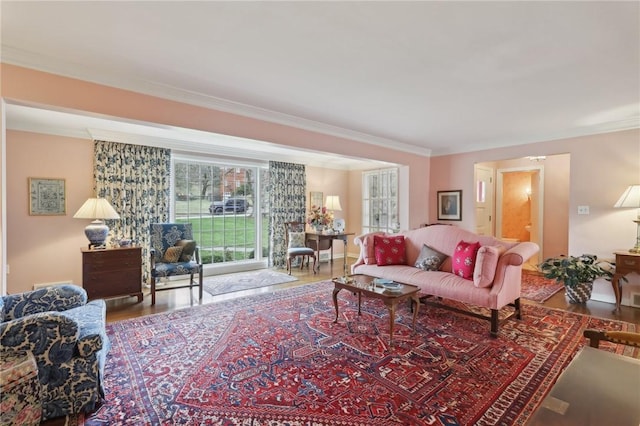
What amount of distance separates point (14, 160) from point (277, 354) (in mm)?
4427

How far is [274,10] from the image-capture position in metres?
1.82

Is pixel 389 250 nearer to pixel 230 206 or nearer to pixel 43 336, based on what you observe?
pixel 230 206

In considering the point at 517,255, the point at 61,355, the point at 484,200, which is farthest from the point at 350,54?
the point at 484,200

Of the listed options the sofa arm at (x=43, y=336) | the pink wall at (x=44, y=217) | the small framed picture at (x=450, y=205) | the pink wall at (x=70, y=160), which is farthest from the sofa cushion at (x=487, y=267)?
the pink wall at (x=44, y=217)

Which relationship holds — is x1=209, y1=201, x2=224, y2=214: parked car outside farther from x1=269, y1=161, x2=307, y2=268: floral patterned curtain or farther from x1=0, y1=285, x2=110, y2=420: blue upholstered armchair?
x1=0, y1=285, x2=110, y2=420: blue upholstered armchair

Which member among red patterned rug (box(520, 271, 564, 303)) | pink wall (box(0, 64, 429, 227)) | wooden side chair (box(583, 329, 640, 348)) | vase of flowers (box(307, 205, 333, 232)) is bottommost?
red patterned rug (box(520, 271, 564, 303))

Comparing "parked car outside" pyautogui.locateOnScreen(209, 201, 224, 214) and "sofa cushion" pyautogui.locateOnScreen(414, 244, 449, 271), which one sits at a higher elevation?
"parked car outside" pyautogui.locateOnScreen(209, 201, 224, 214)

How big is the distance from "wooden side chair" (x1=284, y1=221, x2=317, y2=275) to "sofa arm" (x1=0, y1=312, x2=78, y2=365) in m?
4.06

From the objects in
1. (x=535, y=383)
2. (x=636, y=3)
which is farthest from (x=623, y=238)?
(x=636, y=3)

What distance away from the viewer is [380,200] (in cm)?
711

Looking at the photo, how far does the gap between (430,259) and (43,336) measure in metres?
3.84

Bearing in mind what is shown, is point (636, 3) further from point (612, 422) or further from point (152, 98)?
point (152, 98)

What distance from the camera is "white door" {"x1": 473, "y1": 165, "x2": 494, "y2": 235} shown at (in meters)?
6.50

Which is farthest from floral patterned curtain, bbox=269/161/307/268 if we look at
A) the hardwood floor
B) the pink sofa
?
the pink sofa
